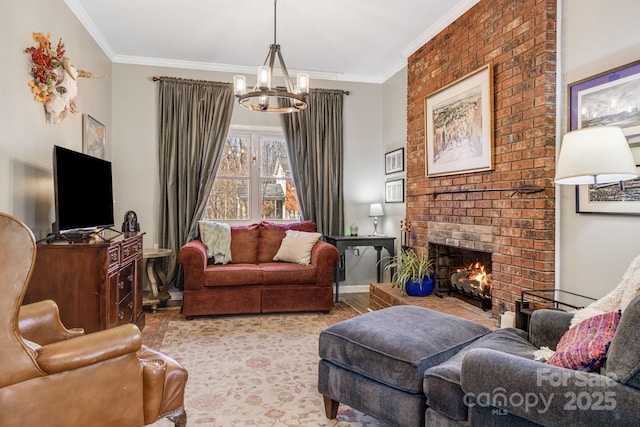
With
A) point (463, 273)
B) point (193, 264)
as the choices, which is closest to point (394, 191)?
point (463, 273)

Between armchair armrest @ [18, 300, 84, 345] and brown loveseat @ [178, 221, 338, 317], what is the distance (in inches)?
78.0

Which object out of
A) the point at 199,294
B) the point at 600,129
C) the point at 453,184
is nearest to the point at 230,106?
the point at 199,294

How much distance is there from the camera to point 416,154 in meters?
4.34

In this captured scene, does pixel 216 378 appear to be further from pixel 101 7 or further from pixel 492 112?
pixel 101 7

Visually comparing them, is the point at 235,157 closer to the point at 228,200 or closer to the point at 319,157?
the point at 228,200

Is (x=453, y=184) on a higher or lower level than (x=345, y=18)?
lower

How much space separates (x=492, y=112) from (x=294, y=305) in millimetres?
2596

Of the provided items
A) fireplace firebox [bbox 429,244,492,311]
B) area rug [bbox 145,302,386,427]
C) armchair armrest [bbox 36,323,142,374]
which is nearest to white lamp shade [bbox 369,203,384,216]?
fireplace firebox [bbox 429,244,492,311]

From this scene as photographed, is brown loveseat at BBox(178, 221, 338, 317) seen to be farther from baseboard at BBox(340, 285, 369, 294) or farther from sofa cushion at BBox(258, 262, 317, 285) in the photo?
baseboard at BBox(340, 285, 369, 294)

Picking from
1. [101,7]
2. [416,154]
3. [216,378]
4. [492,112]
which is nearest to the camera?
[216,378]

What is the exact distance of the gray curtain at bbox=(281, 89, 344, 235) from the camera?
5.11 m

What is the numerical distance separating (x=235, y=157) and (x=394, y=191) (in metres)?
2.07

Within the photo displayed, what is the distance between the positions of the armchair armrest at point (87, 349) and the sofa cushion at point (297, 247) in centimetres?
292

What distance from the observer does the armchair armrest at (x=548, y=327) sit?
1858mm
